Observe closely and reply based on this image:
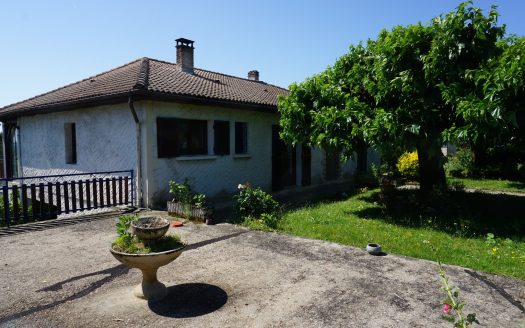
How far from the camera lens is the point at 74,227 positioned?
7.94 metres

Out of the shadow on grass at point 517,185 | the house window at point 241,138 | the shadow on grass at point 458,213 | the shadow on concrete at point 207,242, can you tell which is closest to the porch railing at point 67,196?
the house window at point 241,138

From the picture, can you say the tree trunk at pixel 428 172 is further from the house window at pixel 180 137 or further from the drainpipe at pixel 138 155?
the drainpipe at pixel 138 155

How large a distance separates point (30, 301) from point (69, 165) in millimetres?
8695

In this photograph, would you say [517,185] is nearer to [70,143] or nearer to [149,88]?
[149,88]

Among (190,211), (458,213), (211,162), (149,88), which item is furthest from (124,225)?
(458,213)

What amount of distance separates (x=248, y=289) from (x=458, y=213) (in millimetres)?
6711

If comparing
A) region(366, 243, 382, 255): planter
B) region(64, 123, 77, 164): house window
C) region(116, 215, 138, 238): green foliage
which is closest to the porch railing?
region(64, 123, 77, 164): house window

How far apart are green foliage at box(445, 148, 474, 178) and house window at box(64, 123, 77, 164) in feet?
56.5

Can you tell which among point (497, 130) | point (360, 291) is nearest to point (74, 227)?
point (360, 291)

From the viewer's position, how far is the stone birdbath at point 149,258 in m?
3.85

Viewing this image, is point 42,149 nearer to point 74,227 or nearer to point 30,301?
point 74,227

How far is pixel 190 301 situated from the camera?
4.13 meters

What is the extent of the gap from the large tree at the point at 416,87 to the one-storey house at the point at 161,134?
3.69 m

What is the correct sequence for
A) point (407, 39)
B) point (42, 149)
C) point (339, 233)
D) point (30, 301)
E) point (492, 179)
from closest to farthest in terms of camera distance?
point (30, 301)
point (339, 233)
point (407, 39)
point (42, 149)
point (492, 179)
